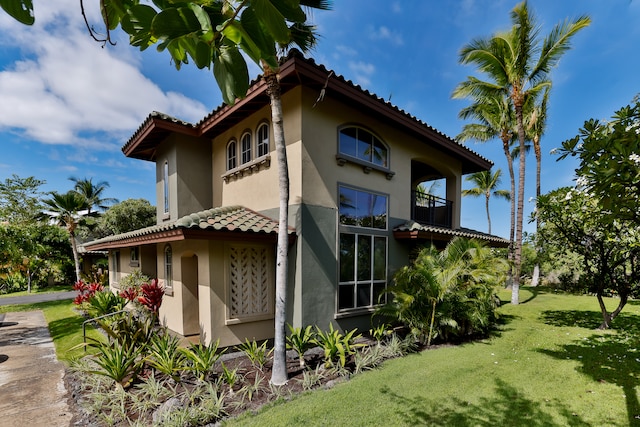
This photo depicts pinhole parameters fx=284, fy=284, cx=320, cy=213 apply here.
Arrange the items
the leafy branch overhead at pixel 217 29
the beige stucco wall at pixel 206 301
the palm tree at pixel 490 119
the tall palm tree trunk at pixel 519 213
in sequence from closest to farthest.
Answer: the leafy branch overhead at pixel 217 29
the beige stucco wall at pixel 206 301
the tall palm tree trunk at pixel 519 213
the palm tree at pixel 490 119

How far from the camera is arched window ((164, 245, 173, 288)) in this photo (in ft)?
30.9

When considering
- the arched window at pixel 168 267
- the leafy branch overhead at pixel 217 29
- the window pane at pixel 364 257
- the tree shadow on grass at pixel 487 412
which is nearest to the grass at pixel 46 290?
the arched window at pixel 168 267

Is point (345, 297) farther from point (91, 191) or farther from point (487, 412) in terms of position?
point (91, 191)

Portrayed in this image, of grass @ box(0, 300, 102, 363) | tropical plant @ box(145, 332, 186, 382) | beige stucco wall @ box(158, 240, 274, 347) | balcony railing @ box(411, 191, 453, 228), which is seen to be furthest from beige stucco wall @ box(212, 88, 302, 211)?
balcony railing @ box(411, 191, 453, 228)

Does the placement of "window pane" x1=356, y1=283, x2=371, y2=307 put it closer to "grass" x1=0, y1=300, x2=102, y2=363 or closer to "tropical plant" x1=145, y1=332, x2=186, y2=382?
"tropical plant" x1=145, y1=332, x2=186, y2=382

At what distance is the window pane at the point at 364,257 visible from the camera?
30.3 feet

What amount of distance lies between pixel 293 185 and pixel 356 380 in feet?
16.2

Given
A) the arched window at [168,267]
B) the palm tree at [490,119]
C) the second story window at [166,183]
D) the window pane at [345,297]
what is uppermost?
the palm tree at [490,119]

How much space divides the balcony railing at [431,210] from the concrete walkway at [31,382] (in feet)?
37.9

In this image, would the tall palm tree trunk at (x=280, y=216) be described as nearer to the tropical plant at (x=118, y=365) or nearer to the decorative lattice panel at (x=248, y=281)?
the decorative lattice panel at (x=248, y=281)

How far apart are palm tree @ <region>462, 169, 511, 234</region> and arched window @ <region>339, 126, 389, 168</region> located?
27294 mm

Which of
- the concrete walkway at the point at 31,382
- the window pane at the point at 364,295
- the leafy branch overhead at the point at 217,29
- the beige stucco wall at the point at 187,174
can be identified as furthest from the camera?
the beige stucco wall at the point at 187,174

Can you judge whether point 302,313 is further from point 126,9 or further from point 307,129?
point 126,9

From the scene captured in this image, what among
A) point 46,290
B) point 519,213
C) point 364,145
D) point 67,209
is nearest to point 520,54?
point 519,213
